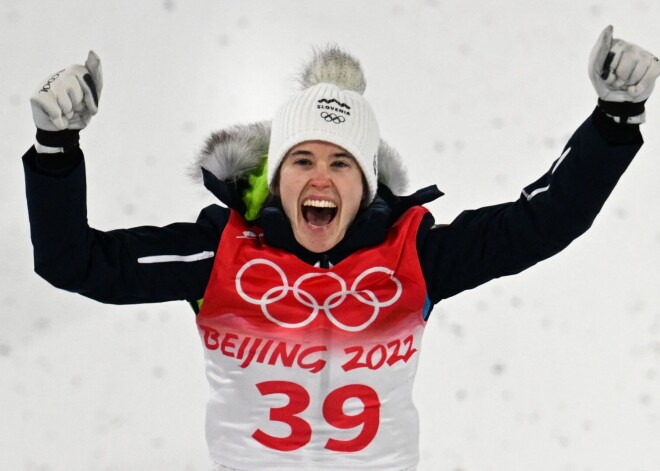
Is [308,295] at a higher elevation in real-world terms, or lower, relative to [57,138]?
lower

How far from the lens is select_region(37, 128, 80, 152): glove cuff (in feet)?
6.59

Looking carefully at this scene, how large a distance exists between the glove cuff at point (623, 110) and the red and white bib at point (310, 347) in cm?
44

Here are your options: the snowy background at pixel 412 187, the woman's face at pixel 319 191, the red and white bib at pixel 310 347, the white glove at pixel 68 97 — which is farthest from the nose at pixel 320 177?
the snowy background at pixel 412 187

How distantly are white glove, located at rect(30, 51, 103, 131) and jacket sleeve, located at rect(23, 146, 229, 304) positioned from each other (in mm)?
59

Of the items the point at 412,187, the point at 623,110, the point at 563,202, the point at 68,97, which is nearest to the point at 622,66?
the point at 623,110

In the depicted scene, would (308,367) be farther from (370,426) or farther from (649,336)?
(649,336)

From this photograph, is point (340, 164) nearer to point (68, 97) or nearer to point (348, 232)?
point (348, 232)

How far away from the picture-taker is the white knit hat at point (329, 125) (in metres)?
2.29

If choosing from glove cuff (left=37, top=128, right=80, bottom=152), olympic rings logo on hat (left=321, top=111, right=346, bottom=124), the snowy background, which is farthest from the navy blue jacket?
the snowy background

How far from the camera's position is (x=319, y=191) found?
7.37 ft

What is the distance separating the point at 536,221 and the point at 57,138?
0.80m

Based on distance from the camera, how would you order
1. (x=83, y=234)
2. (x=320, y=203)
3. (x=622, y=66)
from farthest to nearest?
(x=320, y=203), (x=83, y=234), (x=622, y=66)

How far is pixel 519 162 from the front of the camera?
→ 3176 millimetres

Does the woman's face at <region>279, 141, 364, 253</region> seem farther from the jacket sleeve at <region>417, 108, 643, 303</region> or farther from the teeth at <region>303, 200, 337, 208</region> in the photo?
the jacket sleeve at <region>417, 108, 643, 303</region>
